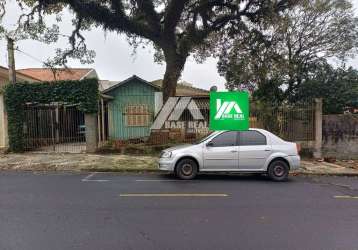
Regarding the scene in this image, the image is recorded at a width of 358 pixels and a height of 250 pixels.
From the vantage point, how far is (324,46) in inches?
1069

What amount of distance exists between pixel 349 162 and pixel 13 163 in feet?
46.2

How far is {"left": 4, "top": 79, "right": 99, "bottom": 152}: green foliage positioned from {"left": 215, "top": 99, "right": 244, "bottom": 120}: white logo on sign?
5878 mm

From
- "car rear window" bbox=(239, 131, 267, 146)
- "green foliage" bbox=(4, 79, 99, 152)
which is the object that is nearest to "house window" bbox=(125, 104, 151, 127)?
"green foliage" bbox=(4, 79, 99, 152)

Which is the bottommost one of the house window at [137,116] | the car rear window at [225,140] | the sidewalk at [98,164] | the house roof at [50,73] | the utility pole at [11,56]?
the sidewalk at [98,164]

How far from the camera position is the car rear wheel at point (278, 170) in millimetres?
10609

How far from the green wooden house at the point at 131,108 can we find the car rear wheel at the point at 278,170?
8717 millimetres

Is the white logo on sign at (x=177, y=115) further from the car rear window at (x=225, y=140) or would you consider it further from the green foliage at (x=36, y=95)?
the car rear window at (x=225, y=140)

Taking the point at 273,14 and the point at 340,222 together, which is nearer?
the point at 340,222

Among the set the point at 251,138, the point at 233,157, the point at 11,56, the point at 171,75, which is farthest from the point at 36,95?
the point at 251,138

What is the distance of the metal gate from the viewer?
16703 mm

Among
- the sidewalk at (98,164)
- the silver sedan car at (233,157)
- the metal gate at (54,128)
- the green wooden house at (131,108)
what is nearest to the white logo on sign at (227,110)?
the sidewalk at (98,164)

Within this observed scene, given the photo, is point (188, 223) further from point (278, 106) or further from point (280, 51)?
point (280, 51)

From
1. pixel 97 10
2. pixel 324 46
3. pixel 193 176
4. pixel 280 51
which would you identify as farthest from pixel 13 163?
pixel 324 46

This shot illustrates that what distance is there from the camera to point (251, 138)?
1075 cm
